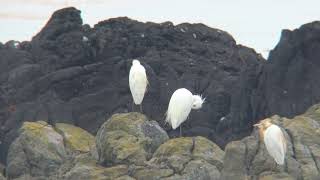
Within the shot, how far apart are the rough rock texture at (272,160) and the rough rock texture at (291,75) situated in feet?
30.6

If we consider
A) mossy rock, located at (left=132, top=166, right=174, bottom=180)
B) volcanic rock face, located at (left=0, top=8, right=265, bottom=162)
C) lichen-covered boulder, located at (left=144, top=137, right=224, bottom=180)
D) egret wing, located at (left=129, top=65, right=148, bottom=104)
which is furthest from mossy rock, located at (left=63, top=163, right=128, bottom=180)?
volcanic rock face, located at (left=0, top=8, right=265, bottom=162)

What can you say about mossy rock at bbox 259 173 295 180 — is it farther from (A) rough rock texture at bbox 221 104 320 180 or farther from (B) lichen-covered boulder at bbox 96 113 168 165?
(B) lichen-covered boulder at bbox 96 113 168 165

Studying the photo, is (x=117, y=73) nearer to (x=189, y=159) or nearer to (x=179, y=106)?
(x=179, y=106)

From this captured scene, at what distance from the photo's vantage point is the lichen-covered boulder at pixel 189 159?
2052 cm

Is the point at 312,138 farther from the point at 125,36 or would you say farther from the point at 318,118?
the point at 125,36

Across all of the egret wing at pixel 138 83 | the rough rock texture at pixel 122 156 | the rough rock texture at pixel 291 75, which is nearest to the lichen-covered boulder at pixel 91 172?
the rough rock texture at pixel 122 156

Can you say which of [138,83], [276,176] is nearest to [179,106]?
[138,83]

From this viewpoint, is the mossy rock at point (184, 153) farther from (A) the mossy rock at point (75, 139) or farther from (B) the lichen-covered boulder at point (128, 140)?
(A) the mossy rock at point (75, 139)

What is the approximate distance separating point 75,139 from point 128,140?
484 centimetres

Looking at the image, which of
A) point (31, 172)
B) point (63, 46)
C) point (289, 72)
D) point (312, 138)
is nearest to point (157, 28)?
point (63, 46)

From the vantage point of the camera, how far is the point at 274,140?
63.8 feet

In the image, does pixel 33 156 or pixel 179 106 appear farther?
pixel 179 106

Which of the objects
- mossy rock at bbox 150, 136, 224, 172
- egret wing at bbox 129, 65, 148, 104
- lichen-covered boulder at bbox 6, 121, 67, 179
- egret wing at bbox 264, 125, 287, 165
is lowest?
lichen-covered boulder at bbox 6, 121, 67, 179

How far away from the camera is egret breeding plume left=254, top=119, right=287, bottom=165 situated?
19.4 meters
